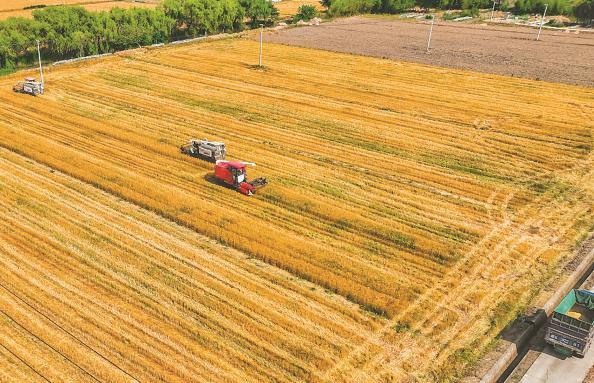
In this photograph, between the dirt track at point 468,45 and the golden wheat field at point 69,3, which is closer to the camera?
the dirt track at point 468,45

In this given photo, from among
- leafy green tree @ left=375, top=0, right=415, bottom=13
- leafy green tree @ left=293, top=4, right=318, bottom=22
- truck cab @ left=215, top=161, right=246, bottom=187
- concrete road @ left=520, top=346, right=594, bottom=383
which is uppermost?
leafy green tree @ left=375, top=0, right=415, bottom=13

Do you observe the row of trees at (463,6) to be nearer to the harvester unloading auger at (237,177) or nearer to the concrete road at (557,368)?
→ the harvester unloading auger at (237,177)

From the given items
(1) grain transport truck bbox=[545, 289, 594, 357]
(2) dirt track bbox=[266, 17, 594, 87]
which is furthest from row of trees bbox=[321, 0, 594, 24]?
(1) grain transport truck bbox=[545, 289, 594, 357]

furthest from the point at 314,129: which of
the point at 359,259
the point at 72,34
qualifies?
the point at 72,34

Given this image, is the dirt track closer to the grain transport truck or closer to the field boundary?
the field boundary

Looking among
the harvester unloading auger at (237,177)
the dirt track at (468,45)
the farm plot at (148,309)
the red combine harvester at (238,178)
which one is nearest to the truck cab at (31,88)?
the farm plot at (148,309)

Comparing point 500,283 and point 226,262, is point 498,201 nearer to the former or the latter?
point 500,283
